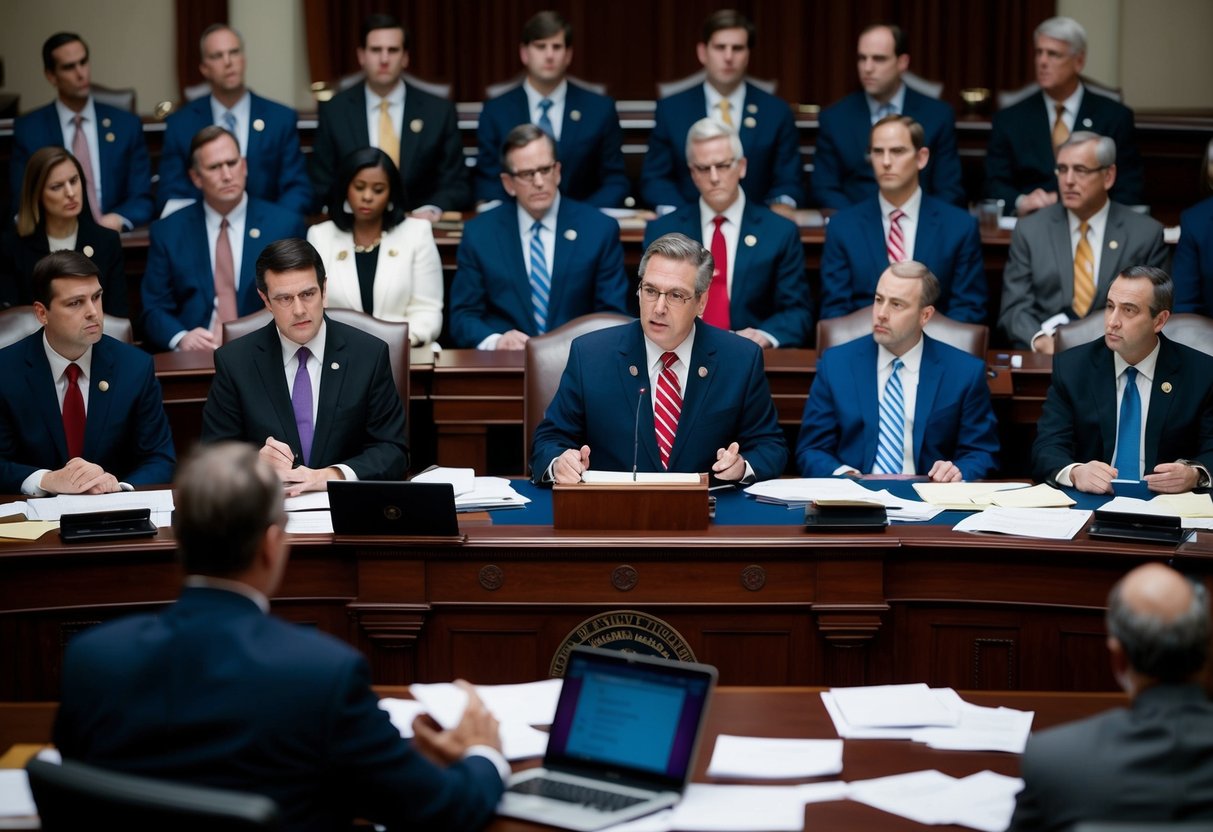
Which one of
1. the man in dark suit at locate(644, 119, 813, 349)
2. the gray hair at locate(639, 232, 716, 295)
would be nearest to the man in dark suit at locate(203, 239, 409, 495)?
the gray hair at locate(639, 232, 716, 295)

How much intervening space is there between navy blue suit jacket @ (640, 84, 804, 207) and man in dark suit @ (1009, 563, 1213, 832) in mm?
5169

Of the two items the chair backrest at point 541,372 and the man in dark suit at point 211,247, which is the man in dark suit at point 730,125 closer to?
the man in dark suit at point 211,247

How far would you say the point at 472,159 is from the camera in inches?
302

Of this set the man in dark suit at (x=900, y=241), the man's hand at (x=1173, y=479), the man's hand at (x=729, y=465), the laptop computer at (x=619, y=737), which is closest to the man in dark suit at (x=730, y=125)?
the man in dark suit at (x=900, y=241)

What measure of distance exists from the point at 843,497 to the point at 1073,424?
1.05m

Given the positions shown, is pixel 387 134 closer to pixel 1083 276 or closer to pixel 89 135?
pixel 89 135

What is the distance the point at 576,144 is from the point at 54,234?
93.9 inches

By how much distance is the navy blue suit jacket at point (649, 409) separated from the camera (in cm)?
429

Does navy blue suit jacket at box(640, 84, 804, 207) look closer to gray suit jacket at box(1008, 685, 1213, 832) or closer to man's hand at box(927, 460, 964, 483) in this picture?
man's hand at box(927, 460, 964, 483)

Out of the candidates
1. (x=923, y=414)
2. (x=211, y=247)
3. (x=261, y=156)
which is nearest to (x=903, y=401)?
(x=923, y=414)

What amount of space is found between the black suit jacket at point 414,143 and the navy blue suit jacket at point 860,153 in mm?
1688

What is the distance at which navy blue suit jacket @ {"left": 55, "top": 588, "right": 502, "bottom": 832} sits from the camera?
1946 millimetres

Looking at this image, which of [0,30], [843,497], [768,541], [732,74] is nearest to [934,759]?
[768,541]

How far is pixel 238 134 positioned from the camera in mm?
7094
